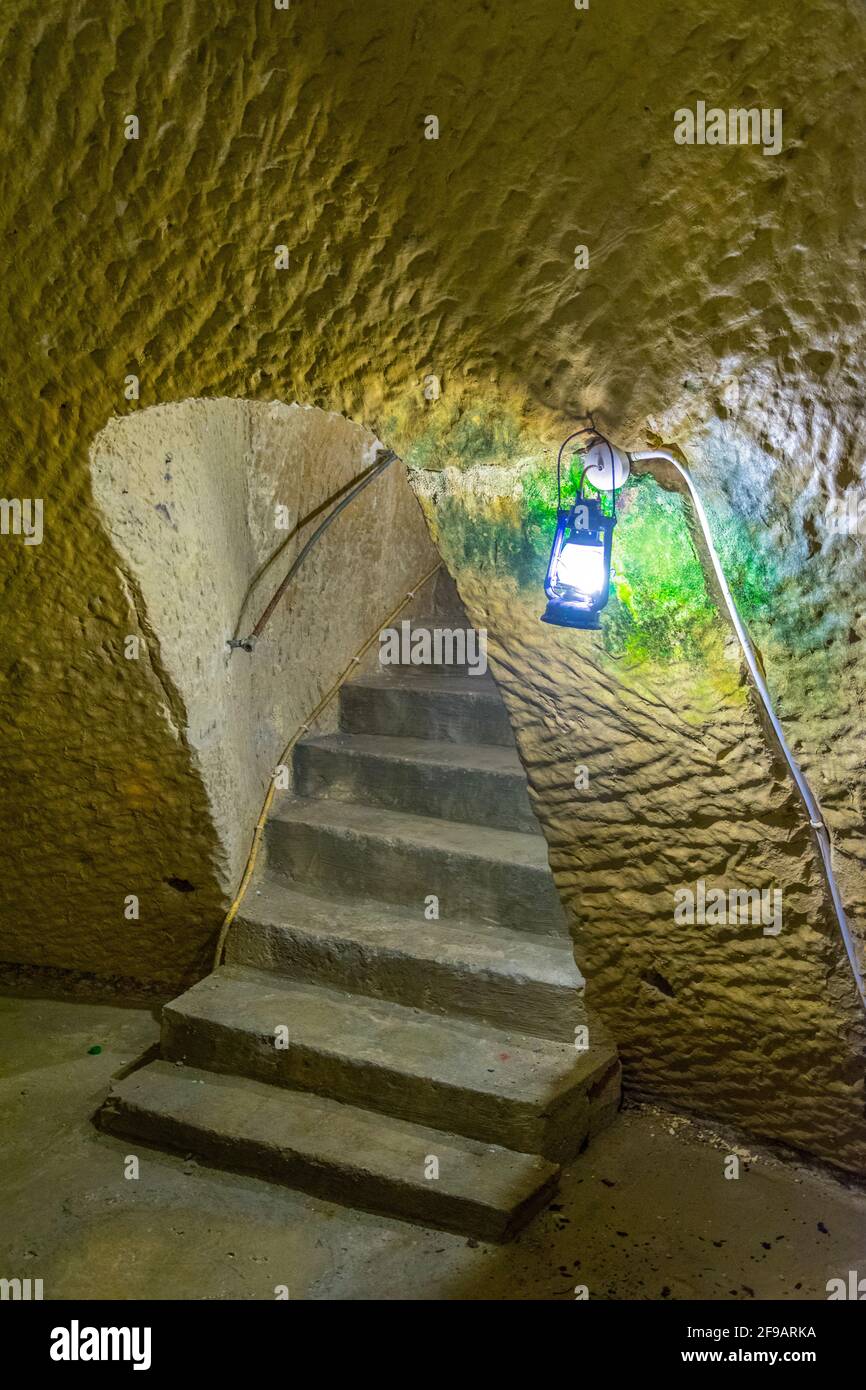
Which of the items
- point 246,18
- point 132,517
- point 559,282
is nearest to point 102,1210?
point 132,517

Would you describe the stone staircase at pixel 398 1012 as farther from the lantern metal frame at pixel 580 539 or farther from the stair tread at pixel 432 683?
the lantern metal frame at pixel 580 539

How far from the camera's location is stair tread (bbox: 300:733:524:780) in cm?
496

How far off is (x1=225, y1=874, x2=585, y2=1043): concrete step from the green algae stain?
53.9 inches

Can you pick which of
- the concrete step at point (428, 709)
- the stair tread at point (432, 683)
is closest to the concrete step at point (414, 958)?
the concrete step at point (428, 709)

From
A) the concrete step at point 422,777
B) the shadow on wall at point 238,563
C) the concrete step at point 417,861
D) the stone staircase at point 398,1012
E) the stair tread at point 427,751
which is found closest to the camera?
the stone staircase at point 398,1012

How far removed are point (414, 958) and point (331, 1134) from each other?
2.34 ft

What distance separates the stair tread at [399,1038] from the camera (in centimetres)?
384

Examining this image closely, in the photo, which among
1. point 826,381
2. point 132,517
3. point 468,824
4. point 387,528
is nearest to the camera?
point 826,381

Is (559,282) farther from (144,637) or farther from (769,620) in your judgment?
(144,637)

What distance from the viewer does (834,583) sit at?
9.26 ft

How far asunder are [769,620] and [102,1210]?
8.66ft

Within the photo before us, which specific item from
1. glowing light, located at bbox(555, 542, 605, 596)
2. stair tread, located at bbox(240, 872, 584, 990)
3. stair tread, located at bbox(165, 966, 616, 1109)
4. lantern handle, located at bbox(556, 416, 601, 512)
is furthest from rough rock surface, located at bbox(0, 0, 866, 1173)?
stair tread, located at bbox(240, 872, 584, 990)

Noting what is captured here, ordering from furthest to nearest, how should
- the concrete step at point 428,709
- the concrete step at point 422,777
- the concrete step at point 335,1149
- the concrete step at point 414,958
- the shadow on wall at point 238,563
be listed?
the concrete step at point 428,709, the concrete step at point 422,777, the shadow on wall at point 238,563, the concrete step at point 414,958, the concrete step at point 335,1149

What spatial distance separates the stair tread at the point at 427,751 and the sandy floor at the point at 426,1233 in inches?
59.9
